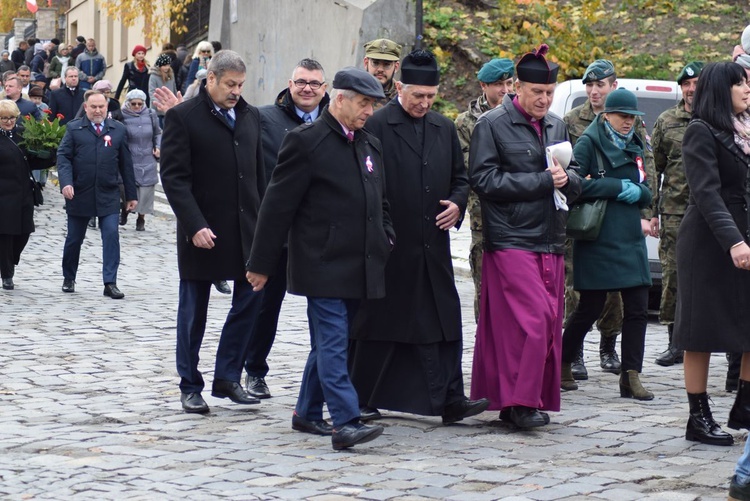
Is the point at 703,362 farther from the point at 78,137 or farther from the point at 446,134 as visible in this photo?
the point at 78,137

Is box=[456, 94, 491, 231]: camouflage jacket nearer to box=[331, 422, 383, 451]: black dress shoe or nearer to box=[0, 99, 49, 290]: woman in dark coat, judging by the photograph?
box=[331, 422, 383, 451]: black dress shoe

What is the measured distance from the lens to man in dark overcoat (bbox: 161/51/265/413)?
812 centimetres

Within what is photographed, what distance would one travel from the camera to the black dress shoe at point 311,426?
7.46 metres

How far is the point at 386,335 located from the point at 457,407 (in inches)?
21.1

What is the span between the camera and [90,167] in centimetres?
1443

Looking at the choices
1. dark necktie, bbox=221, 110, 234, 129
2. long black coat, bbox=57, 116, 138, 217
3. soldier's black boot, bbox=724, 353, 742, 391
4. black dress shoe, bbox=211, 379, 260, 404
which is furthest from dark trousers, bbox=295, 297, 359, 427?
long black coat, bbox=57, 116, 138, 217

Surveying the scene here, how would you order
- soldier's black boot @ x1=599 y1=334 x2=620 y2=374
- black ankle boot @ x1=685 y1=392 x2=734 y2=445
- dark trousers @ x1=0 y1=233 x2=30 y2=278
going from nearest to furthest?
black ankle boot @ x1=685 y1=392 x2=734 y2=445, soldier's black boot @ x1=599 y1=334 x2=620 y2=374, dark trousers @ x1=0 y1=233 x2=30 y2=278

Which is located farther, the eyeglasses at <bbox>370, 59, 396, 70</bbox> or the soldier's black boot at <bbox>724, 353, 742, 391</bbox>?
the soldier's black boot at <bbox>724, 353, 742, 391</bbox>

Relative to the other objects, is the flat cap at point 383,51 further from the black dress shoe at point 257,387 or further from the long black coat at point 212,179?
the black dress shoe at point 257,387

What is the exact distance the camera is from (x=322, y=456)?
272 inches

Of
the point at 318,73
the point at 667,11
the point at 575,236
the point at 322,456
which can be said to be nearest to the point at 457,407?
the point at 322,456

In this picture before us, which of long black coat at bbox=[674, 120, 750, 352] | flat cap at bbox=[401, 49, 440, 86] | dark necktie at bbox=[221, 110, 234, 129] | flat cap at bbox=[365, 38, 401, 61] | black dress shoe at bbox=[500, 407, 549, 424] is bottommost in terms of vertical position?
black dress shoe at bbox=[500, 407, 549, 424]

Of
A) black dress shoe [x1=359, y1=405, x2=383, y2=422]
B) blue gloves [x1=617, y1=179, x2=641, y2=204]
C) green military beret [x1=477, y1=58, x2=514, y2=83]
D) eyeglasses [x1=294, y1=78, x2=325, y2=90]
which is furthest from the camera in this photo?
green military beret [x1=477, y1=58, x2=514, y2=83]

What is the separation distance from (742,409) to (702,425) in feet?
0.78
